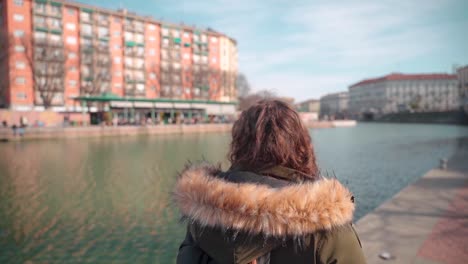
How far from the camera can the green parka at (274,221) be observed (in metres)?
1.39

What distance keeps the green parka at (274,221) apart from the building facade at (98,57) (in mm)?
44854

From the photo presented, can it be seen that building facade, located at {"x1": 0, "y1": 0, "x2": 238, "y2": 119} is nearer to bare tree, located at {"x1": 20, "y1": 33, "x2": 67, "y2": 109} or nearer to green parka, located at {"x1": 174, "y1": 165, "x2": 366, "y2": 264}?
bare tree, located at {"x1": 20, "y1": 33, "x2": 67, "y2": 109}

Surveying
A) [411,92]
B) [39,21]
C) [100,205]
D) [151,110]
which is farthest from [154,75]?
[411,92]

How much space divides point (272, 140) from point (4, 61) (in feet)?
166

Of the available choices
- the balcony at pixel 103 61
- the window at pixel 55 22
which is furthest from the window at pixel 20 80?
the balcony at pixel 103 61

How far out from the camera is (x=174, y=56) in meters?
63.0

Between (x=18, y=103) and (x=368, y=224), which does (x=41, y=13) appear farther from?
(x=368, y=224)

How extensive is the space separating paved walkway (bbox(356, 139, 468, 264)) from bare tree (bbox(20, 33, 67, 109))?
4572 centimetres

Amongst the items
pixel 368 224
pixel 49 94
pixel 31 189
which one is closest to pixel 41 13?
pixel 49 94

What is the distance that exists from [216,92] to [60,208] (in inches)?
2221

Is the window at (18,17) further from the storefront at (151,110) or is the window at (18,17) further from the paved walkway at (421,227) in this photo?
the paved walkway at (421,227)

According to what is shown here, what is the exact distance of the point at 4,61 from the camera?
41.1 m

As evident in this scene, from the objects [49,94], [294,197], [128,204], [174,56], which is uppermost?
[174,56]

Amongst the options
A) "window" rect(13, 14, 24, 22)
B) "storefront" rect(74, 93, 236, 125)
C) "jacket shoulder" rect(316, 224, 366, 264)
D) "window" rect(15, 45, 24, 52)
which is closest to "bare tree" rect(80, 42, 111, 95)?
"storefront" rect(74, 93, 236, 125)
